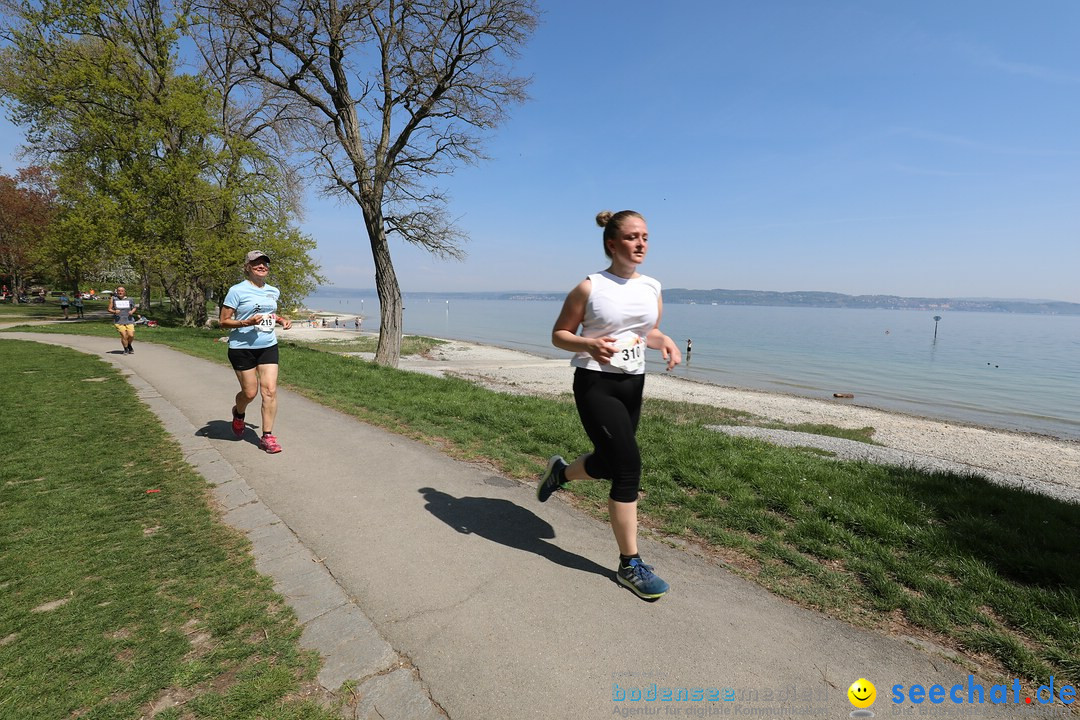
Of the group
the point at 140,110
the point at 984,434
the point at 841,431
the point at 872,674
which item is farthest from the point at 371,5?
the point at 984,434

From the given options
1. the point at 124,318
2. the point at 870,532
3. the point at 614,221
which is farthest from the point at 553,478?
the point at 124,318

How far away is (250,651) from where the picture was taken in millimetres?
2268

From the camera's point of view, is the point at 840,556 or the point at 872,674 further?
the point at 840,556

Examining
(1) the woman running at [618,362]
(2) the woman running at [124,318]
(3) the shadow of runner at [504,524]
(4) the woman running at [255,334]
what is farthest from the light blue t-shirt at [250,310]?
(2) the woman running at [124,318]

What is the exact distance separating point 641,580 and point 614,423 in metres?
0.92

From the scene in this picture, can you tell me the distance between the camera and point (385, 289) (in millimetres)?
14469

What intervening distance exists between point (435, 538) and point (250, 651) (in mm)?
1375

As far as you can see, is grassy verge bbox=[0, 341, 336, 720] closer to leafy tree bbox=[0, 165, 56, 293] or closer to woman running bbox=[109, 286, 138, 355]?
woman running bbox=[109, 286, 138, 355]

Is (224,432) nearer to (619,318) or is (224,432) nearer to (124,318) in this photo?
(619,318)

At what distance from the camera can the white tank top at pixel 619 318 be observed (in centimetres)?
285

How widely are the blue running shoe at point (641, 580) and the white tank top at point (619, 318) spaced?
1.16 metres

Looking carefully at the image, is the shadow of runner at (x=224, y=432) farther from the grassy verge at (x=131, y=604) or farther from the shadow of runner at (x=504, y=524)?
the shadow of runner at (x=504, y=524)

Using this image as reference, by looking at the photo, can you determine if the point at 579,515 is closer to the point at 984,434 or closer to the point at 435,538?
A: the point at 435,538

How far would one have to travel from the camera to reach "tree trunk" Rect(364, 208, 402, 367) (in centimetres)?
1428
